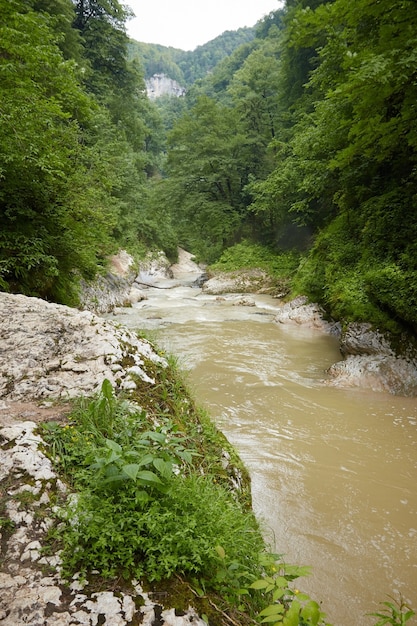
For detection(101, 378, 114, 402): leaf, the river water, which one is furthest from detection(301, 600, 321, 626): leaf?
detection(101, 378, 114, 402): leaf

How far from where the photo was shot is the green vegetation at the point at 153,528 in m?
1.44

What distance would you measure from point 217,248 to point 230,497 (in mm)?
23180

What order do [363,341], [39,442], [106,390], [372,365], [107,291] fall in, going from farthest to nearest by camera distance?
[107,291] < [363,341] < [372,365] < [106,390] < [39,442]

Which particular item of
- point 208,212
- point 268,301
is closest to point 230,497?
point 268,301

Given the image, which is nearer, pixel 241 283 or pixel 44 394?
pixel 44 394

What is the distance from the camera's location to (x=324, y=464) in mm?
3898

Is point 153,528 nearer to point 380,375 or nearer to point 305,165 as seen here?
point 380,375

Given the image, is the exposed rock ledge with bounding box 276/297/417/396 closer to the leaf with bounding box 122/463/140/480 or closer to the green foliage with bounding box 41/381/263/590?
the green foliage with bounding box 41/381/263/590

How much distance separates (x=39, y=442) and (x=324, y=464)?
3.16m

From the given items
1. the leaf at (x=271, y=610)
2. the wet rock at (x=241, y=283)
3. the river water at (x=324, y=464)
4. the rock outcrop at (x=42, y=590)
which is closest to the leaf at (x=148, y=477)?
the rock outcrop at (x=42, y=590)

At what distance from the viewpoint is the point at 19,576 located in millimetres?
1335

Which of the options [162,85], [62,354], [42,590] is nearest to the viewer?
[42,590]

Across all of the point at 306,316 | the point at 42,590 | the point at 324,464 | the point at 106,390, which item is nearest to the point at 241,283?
the point at 306,316

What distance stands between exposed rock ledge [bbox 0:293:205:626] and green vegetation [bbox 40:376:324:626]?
0.08m
